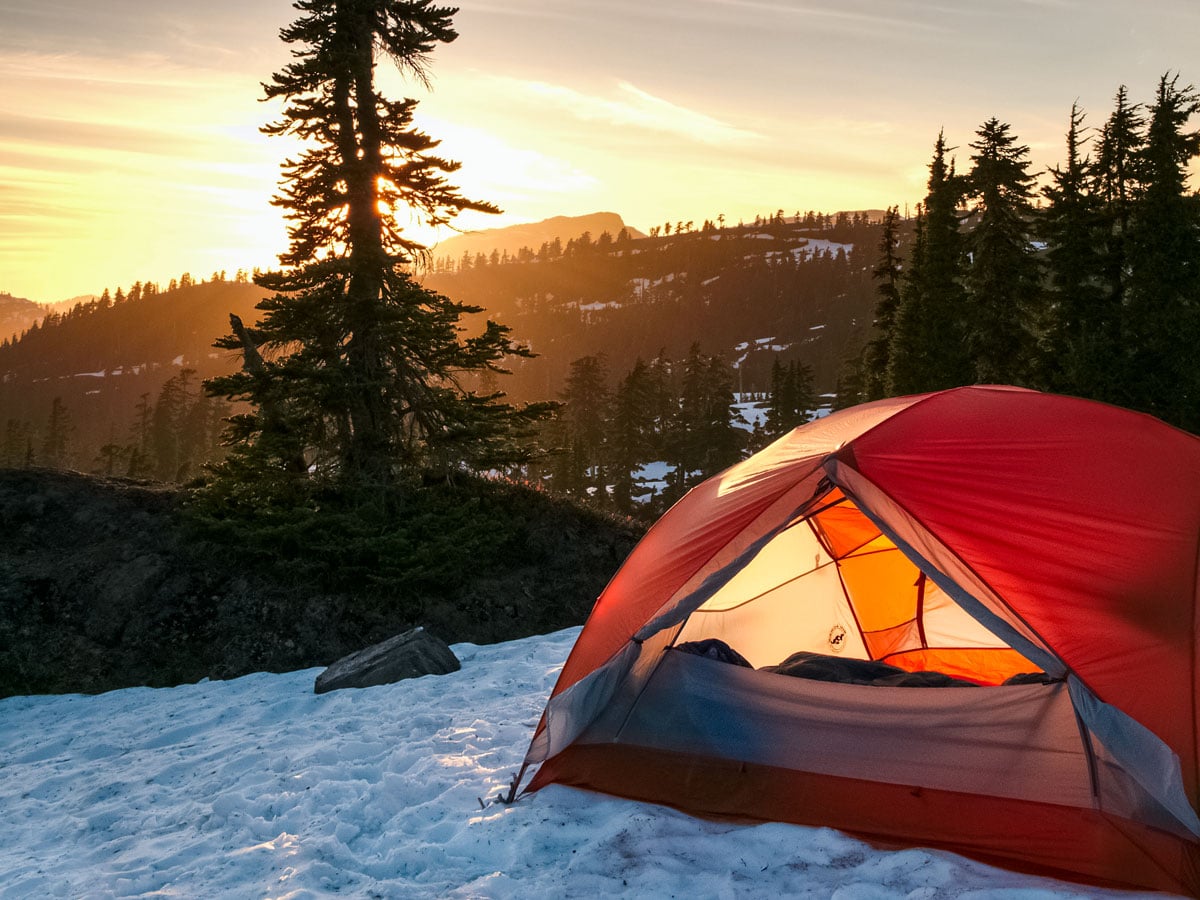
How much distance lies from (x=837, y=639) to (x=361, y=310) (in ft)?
30.2

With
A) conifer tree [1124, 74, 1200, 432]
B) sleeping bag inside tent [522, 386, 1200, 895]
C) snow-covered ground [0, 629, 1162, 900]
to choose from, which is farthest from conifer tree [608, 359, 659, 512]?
sleeping bag inside tent [522, 386, 1200, 895]

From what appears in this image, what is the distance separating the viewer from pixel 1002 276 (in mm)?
27641

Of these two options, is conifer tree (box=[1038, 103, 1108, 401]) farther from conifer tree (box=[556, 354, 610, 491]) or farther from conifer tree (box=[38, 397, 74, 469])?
conifer tree (box=[38, 397, 74, 469])

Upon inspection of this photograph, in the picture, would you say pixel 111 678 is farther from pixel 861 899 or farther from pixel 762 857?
pixel 861 899

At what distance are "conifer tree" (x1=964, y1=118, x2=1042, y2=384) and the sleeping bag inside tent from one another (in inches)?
986

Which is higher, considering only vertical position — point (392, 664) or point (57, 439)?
point (57, 439)

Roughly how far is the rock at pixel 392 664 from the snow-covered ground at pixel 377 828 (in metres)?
0.50

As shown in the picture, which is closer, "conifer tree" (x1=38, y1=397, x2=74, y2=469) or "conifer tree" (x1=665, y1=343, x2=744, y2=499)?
"conifer tree" (x1=665, y1=343, x2=744, y2=499)

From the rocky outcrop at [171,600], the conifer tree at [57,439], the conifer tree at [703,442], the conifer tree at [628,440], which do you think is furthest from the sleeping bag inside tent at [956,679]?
the conifer tree at [57,439]

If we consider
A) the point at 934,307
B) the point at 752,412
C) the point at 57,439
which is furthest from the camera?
the point at 752,412

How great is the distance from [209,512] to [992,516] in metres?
11.0

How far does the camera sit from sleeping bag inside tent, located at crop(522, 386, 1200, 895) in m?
4.05

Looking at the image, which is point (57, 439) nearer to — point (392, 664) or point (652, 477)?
point (652, 477)

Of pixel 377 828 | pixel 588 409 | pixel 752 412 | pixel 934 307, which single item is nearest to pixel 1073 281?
pixel 934 307
